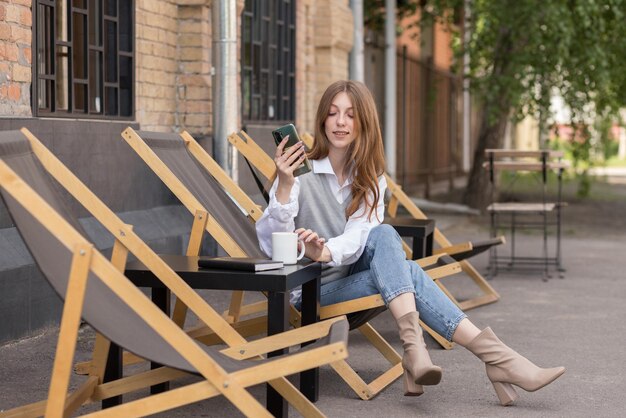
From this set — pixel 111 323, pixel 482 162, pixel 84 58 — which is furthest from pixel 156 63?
pixel 482 162

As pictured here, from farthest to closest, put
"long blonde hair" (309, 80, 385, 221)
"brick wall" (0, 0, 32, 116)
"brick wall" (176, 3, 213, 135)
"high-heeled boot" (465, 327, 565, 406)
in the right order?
"brick wall" (176, 3, 213, 135) < "brick wall" (0, 0, 32, 116) < "long blonde hair" (309, 80, 385, 221) < "high-heeled boot" (465, 327, 565, 406)

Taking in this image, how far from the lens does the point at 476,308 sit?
7.70 meters

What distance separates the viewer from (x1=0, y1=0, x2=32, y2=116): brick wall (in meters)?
6.14

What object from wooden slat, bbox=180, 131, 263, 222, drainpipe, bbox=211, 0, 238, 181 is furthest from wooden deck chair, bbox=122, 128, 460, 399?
drainpipe, bbox=211, 0, 238, 181

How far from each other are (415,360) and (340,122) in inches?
43.9

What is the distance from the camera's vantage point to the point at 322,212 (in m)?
5.06

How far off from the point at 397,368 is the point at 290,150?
3.81 feet

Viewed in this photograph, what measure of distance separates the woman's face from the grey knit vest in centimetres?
18

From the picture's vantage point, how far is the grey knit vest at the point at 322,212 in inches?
197

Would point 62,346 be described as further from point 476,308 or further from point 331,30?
point 331,30

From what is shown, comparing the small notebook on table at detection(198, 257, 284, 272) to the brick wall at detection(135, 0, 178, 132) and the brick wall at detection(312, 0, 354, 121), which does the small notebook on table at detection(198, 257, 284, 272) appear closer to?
the brick wall at detection(135, 0, 178, 132)

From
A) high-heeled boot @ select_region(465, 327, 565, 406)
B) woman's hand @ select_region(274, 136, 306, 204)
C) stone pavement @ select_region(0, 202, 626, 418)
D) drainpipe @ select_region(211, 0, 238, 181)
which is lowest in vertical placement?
stone pavement @ select_region(0, 202, 626, 418)

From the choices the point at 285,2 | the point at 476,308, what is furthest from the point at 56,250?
the point at 285,2

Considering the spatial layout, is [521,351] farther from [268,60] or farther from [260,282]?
[268,60]
